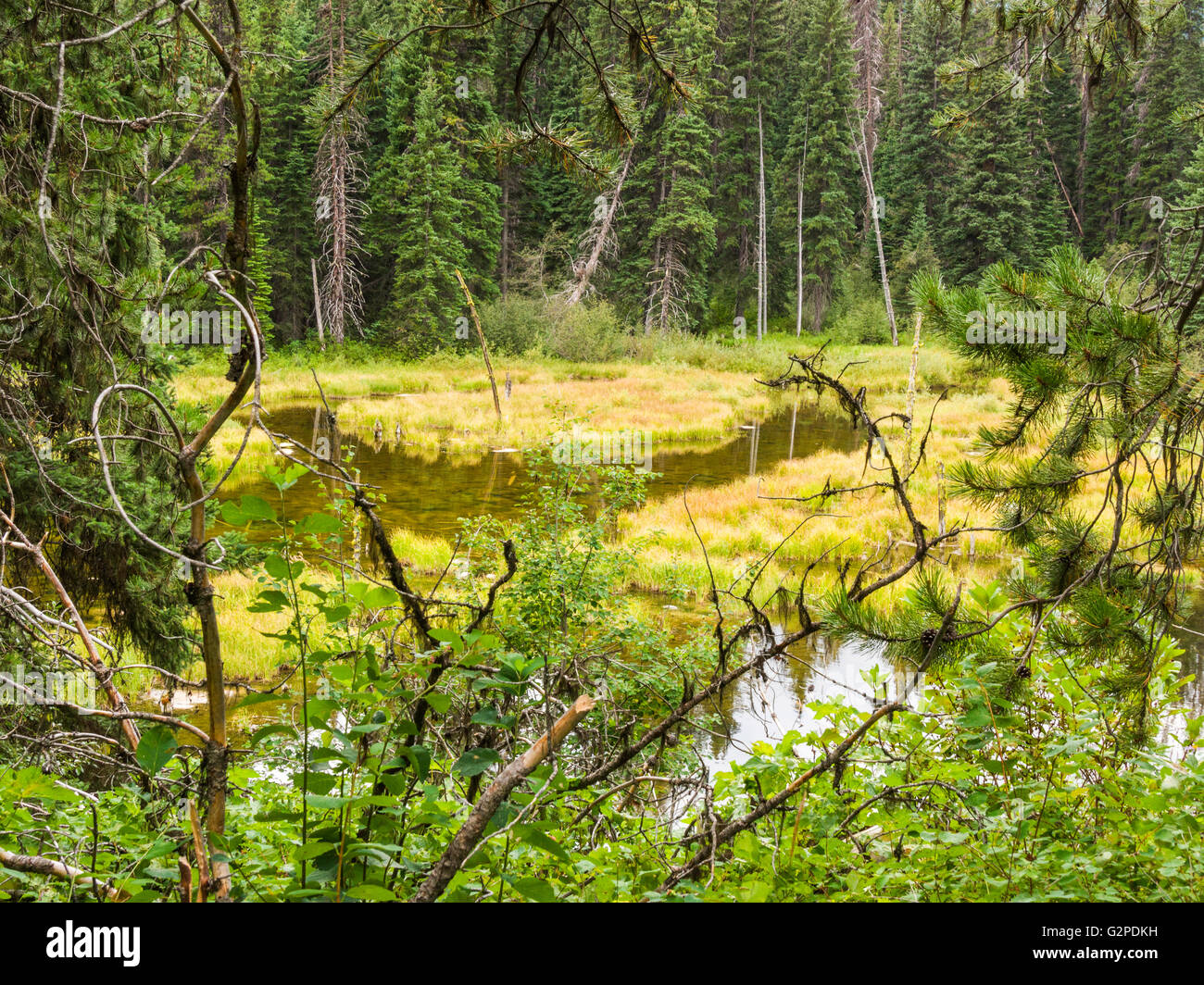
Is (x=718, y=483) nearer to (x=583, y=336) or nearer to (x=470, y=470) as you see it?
(x=470, y=470)

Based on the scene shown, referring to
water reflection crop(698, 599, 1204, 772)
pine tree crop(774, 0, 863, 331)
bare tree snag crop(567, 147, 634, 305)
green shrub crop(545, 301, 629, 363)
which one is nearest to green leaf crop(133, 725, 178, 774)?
water reflection crop(698, 599, 1204, 772)

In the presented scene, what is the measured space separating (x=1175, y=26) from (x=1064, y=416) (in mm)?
2093

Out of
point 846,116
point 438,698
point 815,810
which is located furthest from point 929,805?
point 846,116

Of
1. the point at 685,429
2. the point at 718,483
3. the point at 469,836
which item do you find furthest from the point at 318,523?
the point at 685,429

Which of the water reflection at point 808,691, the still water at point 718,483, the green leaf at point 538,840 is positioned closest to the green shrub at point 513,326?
the still water at point 718,483

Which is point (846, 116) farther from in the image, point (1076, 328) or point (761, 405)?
point (1076, 328)

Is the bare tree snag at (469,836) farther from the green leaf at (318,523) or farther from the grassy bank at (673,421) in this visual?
the grassy bank at (673,421)

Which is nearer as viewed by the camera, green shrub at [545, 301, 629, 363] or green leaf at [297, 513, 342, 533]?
green leaf at [297, 513, 342, 533]

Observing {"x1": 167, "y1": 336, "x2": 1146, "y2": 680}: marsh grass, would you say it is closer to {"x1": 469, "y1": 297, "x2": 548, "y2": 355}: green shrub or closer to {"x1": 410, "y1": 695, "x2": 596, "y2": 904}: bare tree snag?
{"x1": 410, "y1": 695, "x2": 596, "y2": 904}: bare tree snag

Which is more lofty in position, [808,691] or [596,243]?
[596,243]

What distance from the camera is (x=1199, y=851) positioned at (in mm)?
2443

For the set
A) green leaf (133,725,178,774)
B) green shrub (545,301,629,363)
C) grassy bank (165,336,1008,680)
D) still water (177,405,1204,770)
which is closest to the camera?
green leaf (133,725,178,774)

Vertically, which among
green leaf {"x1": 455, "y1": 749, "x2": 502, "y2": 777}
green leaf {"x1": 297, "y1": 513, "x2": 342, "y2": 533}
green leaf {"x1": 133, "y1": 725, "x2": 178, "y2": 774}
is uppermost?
green leaf {"x1": 297, "y1": 513, "x2": 342, "y2": 533}
